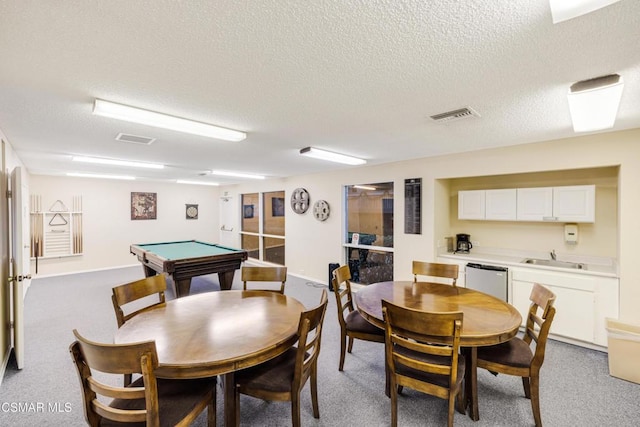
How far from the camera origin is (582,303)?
3.08 m

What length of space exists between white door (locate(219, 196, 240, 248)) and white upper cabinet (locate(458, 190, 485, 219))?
20.6ft

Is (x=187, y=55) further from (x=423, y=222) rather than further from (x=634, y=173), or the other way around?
(x=634, y=173)

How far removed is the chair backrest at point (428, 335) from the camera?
5.60 ft

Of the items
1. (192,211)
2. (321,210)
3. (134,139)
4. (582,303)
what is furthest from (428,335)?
(192,211)

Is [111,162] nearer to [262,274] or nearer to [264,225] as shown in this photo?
[262,274]

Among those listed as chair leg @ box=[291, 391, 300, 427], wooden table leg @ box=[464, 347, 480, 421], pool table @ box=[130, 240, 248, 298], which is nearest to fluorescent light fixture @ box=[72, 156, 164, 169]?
pool table @ box=[130, 240, 248, 298]

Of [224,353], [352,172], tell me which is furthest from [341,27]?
[352,172]

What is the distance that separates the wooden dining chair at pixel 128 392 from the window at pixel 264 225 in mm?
5548

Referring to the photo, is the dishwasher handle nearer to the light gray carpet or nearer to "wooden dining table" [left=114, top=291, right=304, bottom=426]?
the light gray carpet

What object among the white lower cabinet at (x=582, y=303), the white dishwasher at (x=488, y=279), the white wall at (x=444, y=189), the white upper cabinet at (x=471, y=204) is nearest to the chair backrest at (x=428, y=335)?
the white dishwasher at (x=488, y=279)

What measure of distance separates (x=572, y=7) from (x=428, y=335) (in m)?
1.74

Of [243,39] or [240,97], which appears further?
[240,97]

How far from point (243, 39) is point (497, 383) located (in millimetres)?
3248

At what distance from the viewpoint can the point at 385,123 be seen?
2621 mm
